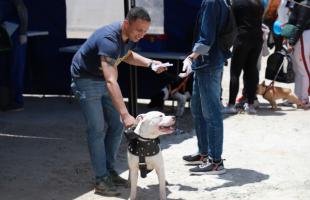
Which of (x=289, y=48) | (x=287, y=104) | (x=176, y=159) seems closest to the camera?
(x=176, y=159)

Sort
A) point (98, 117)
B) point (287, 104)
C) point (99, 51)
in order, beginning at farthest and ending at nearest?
point (287, 104), point (98, 117), point (99, 51)

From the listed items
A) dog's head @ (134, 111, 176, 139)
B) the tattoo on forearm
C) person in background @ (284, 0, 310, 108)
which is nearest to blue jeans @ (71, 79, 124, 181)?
the tattoo on forearm

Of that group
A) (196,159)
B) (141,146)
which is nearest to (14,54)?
(196,159)

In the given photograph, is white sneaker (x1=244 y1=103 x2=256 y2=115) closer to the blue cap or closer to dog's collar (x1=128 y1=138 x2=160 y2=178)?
the blue cap

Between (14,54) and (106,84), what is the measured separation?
12.7 ft

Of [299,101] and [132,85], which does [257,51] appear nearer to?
[299,101]

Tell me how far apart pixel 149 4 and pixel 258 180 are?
335 centimetres

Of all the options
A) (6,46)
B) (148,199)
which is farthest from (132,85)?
(6,46)

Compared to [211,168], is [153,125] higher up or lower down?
higher up

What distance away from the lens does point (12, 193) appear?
553 cm

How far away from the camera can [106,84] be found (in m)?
5.12

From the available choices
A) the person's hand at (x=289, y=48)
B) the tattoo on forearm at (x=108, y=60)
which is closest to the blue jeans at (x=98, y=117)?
the tattoo on forearm at (x=108, y=60)

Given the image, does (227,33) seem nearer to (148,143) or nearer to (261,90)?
(148,143)

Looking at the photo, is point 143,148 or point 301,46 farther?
point 301,46
